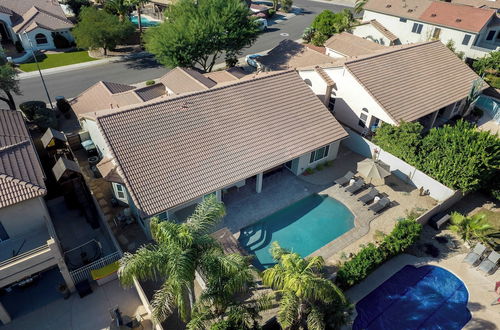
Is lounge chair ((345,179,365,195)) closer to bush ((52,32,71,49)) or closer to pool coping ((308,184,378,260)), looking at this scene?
pool coping ((308,184,378,260))

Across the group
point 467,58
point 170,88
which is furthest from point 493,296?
point 467,58

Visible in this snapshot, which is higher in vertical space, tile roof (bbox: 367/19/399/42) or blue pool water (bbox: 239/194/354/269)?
tile roof (bbox: 367/19/399/42)

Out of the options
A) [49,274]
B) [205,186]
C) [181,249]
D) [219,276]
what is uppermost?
[181,249]

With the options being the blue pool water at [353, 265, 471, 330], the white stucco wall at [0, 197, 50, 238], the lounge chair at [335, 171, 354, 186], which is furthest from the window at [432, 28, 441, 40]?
the white stucco wall at [0, 197, 50, 238]

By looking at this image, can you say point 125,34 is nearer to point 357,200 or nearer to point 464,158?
point 357,200

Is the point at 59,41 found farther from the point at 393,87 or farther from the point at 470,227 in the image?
the point at 470,227
